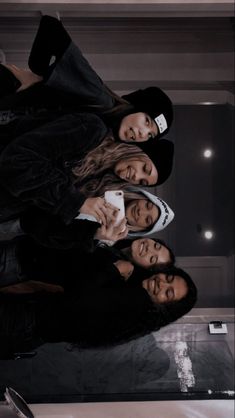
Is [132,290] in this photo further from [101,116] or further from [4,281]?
[101,116]

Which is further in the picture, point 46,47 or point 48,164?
point 46,47

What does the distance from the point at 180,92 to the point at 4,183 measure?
540 mm

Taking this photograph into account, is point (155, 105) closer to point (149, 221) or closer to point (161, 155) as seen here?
point (161, 155)

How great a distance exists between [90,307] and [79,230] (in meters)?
0.18

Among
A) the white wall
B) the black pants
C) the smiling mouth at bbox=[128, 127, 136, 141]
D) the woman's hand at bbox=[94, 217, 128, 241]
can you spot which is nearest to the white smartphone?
the woman's hand at bbox=[94, 217, 128, 241]

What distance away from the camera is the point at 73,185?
1023 millimetres

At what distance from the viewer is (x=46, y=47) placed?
1.09 m

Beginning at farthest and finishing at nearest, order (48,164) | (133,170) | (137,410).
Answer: (137,410) < (133,170) < (48,164)

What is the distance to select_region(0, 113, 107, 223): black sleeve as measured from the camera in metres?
0.96

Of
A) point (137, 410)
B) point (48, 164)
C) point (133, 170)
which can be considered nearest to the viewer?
point (48, 164)

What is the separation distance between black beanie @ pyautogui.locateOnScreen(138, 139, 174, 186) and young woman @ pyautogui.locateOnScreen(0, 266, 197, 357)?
0.78 ft

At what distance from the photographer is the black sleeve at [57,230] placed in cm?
101

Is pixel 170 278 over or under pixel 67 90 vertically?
under

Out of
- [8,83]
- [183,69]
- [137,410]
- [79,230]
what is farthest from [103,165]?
[137,410]
